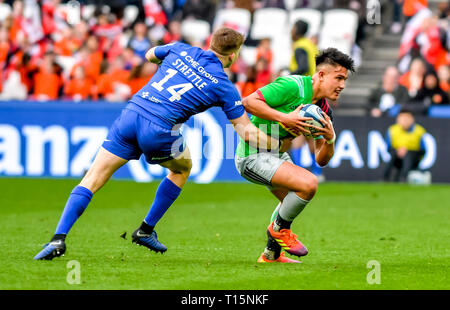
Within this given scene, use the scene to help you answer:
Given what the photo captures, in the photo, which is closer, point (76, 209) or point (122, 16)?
point (76, 209)

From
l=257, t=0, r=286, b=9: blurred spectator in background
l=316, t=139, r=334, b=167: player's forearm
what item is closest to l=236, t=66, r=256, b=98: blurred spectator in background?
l=257, t=0, r=286, b=9: blurred spectator in background

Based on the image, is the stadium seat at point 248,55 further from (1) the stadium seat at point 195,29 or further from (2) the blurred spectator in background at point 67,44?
(2) the blurred spectator in background at point 67,44

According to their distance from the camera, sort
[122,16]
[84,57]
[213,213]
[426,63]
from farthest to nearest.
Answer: [122,16]
[84,57]
[426,63]
[213,213]

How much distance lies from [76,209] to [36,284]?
1.36 m

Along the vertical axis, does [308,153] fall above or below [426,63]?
below

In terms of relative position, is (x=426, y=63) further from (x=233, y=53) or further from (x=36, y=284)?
(x=36, y=284)

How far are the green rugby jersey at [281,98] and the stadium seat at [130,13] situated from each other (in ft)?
48.8

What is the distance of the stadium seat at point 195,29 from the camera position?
22.3 m

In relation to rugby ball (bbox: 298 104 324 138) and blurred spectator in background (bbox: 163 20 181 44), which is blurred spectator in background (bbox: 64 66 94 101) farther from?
rugby ball (bbox: 298 104 324 138)

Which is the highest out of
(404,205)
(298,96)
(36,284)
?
(298,96)

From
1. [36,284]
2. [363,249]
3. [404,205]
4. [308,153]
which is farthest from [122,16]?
[36,284]

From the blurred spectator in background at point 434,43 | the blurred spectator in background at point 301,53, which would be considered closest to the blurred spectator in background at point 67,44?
the blurred spectator in background at point 434,43
